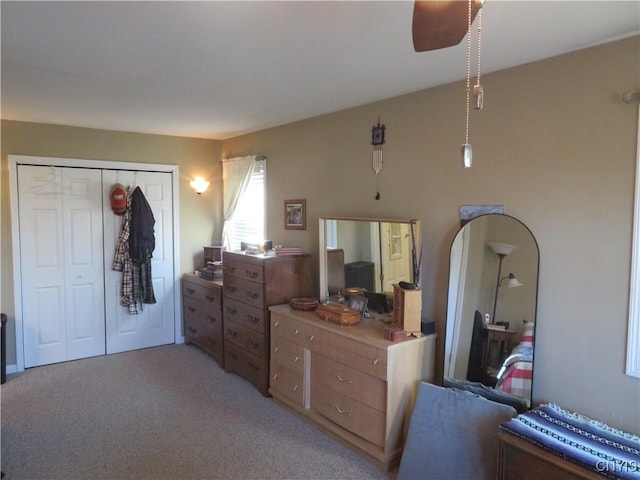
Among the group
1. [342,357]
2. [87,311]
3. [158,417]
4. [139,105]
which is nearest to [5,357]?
[87,311]

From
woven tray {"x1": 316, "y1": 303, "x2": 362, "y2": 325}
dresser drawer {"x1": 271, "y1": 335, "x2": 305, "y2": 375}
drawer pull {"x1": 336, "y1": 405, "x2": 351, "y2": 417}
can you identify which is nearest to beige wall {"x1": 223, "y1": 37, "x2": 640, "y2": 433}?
woven tray {"x1": 316, "y1": 303, "x2": 362, "y2": 325}

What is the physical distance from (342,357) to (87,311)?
3.13 metres

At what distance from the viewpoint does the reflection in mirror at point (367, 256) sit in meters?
3.16

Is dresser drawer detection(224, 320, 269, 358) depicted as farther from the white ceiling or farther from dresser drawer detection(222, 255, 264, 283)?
the white ceiling

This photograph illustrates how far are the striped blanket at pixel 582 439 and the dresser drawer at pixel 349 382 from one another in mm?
791

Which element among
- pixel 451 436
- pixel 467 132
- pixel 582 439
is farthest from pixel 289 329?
pixel 582 439

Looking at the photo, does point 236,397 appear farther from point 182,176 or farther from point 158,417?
point 182,176

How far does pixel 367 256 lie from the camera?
3438 mm

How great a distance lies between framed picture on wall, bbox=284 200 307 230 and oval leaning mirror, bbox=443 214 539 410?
1.72m

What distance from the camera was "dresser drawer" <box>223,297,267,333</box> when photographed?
3.81 m

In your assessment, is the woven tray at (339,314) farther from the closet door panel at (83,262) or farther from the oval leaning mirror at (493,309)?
the closet door panel at (83,262)

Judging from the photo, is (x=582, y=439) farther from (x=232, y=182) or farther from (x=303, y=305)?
(x=232, y=182)

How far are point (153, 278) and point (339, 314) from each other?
278cm

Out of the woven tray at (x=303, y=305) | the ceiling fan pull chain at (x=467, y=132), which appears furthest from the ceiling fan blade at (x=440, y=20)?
the woven tray at (x=303, y=305)
